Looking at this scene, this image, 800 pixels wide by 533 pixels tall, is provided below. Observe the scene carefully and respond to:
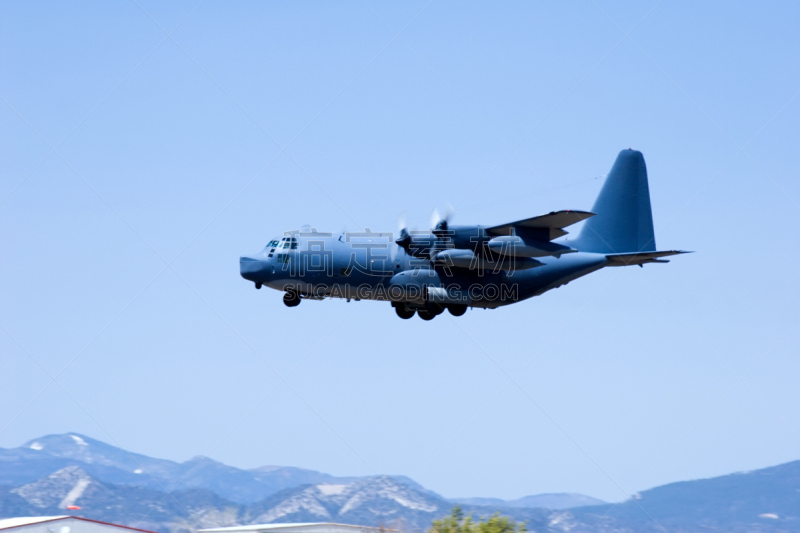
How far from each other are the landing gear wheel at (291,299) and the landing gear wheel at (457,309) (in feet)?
15.4

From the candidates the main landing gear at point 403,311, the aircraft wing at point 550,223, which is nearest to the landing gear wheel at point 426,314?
the main landing gear at point 403,311

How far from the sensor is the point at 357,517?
281ft

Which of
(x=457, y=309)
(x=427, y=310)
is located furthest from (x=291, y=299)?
(x=457, y=309)

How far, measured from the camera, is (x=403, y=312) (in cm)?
2650

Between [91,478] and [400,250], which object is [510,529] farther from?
[91,478]

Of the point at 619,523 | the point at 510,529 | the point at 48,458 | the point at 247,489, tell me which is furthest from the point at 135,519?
the point at 510,529

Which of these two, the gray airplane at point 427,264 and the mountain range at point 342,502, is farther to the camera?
the mountain range at point 342,502

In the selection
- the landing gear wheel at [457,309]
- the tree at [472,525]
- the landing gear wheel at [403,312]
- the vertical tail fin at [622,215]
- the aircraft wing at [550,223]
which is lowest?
the tree at [472,525]

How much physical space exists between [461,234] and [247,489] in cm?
9853

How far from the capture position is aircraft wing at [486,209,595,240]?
22.4 m

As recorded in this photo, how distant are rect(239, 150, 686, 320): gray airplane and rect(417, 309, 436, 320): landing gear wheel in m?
0.03

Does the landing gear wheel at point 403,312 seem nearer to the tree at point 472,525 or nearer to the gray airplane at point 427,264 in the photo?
the gray airplane at point 427,264

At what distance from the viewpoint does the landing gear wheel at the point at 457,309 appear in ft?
83.5

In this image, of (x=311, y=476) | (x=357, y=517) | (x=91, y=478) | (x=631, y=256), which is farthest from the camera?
(x=311, y=476)
